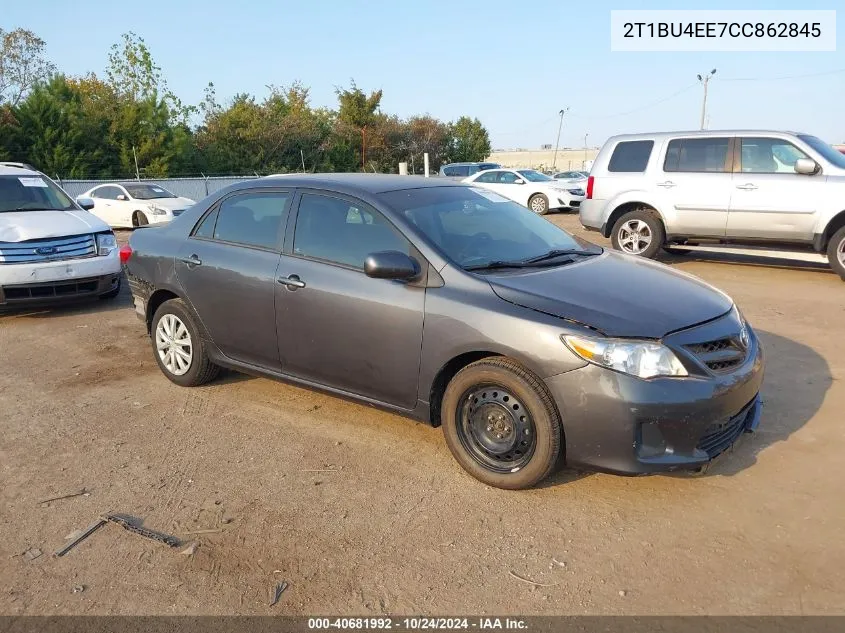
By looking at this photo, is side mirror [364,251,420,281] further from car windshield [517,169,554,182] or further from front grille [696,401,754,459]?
car windshield [517,169,554,182]

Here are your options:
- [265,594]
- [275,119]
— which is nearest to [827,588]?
[265,594]

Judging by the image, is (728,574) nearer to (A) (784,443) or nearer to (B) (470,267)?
(A) (784,443)

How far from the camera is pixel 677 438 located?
3279 mm

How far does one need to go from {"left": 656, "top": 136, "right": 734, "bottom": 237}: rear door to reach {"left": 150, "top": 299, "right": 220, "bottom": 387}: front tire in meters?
7.31

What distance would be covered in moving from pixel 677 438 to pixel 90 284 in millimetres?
7165

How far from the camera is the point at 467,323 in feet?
11.9

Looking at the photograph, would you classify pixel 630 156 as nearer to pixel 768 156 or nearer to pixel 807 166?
pixel 768 156

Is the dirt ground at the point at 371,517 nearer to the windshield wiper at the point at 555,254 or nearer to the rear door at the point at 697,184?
the windshield wiper at the point at 555,254

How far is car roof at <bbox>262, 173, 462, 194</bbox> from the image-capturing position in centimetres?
439

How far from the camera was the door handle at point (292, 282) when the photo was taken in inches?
170

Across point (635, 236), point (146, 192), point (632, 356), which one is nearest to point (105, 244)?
point (632, 356)

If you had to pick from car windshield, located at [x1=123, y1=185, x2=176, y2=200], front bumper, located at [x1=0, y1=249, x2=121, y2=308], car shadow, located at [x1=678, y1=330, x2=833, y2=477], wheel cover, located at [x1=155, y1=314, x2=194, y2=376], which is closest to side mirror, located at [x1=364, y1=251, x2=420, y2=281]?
car shadow, located at [x1=678, y1=330, x2=833, y2=477]

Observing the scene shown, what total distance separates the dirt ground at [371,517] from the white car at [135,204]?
1226 cm

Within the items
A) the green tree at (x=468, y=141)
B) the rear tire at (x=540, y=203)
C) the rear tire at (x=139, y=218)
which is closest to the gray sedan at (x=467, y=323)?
the rear tire at (x=139, y=218)
